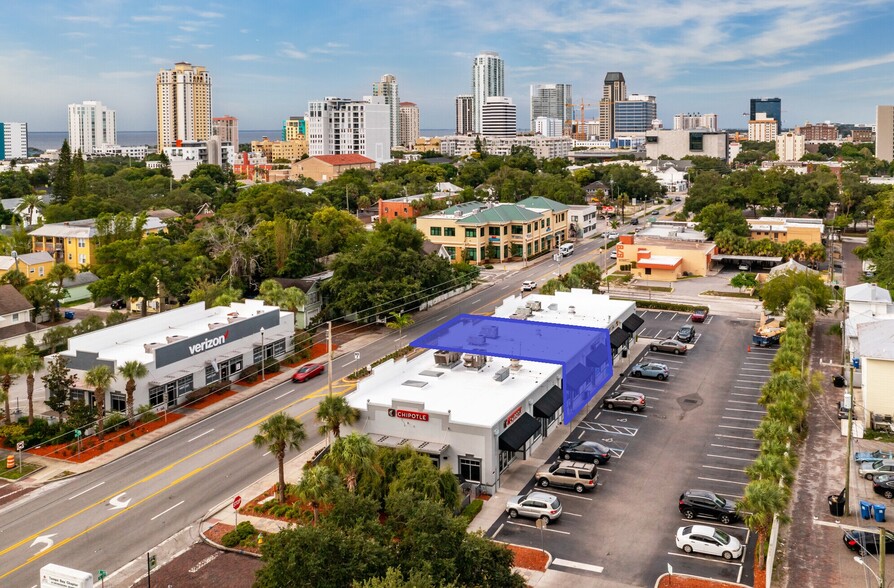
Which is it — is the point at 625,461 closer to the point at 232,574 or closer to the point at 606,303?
the point at 232,574

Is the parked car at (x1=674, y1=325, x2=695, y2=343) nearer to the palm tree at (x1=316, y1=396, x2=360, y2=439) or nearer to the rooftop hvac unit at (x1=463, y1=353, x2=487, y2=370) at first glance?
the rooftop hvac unit at (x1=463, y1=353, x2=487, y2=370)

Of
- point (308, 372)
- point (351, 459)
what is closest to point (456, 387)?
point (351, 459)

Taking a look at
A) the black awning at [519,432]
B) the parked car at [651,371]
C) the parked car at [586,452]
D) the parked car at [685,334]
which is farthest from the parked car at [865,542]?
the parked car at [685,334]

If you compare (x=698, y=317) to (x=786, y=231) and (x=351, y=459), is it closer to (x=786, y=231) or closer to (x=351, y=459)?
(x=786, y=231)

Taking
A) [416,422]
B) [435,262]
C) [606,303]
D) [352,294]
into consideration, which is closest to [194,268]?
[352,294]

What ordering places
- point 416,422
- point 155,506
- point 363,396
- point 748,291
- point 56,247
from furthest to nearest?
point 56,247
point 748,291
point 363,396
point 416,422
point 155,506

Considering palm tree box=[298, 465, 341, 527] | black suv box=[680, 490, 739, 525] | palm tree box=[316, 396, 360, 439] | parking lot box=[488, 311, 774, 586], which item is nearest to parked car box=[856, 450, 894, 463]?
parking lot box=[488, 311, 774, 586]
